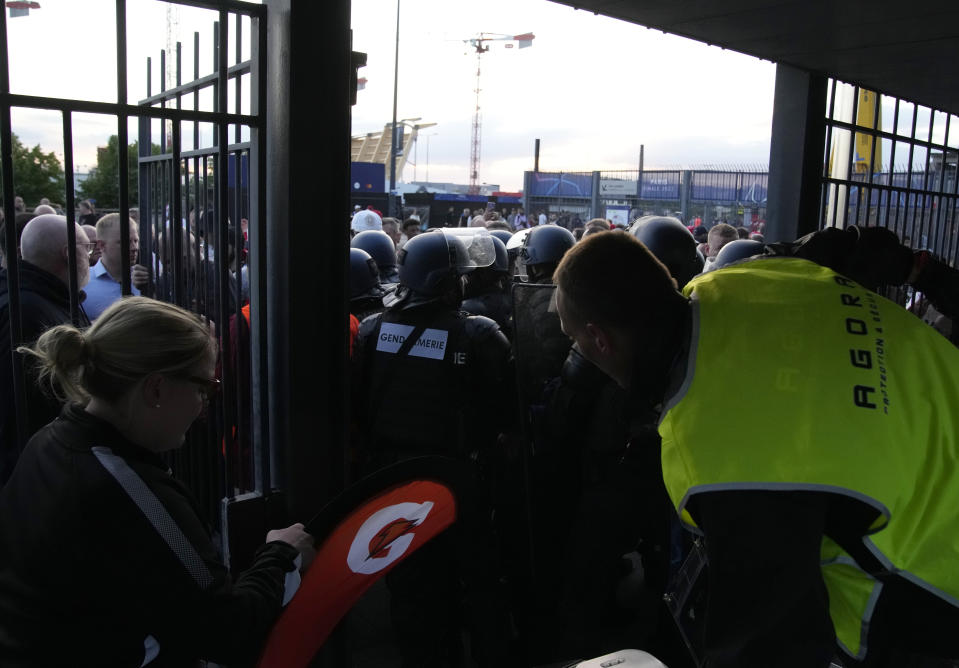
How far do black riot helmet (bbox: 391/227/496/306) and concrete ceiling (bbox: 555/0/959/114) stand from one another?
4.31 ft

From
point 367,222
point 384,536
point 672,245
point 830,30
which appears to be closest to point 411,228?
point 367,222

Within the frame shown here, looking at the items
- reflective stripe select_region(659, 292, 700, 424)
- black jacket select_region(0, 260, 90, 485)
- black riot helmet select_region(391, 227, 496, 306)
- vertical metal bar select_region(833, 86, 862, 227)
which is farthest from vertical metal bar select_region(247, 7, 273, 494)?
vertical metal bar select_region(833, 86, 862, 227)

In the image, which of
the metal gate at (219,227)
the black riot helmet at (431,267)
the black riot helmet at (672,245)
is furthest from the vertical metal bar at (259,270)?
the black riot helmet at (672,245)

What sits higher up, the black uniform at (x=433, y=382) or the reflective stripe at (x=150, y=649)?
the black uniform at (x=433, y=382)

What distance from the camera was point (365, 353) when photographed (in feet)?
11.2

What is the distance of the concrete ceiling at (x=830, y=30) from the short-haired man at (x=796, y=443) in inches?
100

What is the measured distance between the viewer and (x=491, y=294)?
4.91 metres

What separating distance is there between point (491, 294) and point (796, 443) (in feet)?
11.9

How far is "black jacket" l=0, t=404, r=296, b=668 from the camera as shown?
57.6 inches

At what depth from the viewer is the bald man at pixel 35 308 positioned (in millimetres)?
2568

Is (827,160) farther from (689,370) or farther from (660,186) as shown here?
(660,186)

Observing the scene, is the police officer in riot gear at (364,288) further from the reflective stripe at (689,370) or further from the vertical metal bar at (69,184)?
the reflective stripe at (689,370)

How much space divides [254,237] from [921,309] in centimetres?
509

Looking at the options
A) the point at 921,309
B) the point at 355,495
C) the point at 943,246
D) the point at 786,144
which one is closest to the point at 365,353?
the point at 355,495
